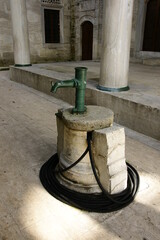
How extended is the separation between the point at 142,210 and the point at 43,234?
901 millimetres

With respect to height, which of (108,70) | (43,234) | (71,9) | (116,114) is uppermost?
(71,9)

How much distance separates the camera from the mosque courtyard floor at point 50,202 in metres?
1.67

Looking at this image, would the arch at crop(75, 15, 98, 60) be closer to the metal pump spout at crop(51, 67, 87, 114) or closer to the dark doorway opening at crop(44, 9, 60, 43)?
the dark doorway opening at crop(44, 9, 60, 43)

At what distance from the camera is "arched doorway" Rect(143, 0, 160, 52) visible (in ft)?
30.2

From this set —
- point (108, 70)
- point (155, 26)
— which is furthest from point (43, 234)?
point (155, 26)

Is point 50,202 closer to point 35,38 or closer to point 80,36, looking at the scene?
point 35,38

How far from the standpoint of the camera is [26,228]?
170 cm

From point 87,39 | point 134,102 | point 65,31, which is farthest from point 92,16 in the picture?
point 134,102

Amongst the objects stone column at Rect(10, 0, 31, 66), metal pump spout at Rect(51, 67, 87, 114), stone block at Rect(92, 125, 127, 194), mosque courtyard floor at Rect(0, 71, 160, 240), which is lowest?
mosque courtyard floor at Rect(0, 71, 160, 240)

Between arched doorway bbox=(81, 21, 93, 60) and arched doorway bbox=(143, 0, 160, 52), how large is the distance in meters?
3.78

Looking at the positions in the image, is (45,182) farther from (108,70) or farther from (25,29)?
(25,29)

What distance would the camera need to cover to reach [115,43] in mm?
3805

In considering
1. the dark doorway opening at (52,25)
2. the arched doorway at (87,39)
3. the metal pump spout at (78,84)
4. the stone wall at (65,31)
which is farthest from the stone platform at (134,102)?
the dark doorway opening at (52,25)

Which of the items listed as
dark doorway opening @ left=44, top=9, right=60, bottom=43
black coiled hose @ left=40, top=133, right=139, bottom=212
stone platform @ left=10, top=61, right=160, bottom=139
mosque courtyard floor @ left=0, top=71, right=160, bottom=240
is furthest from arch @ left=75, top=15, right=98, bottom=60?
black coiled hose @ left=40, top=133, right=139, bottom=212
